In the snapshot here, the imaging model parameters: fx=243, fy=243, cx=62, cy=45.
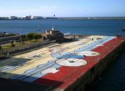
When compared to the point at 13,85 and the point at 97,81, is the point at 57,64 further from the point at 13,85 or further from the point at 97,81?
the point at 13,85

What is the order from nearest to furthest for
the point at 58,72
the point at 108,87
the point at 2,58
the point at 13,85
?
the point at 13,85 → the point at 58,72 → the point at 108,87 → the point at 2,58

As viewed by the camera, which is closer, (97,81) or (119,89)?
(119,89)

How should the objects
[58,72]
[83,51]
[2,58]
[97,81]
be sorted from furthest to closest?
[83,51] → [2,58] → [97,81] → [58,72]

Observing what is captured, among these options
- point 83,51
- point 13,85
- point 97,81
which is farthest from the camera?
point 83,51

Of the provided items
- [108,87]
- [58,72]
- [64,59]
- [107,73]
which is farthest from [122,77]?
[58,72]

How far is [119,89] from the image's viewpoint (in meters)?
46.1

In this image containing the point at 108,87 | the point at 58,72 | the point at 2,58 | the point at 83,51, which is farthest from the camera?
the point at 83,51

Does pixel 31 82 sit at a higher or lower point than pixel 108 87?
higher

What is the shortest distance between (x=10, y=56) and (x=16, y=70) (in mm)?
12774

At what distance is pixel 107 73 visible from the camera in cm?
5759

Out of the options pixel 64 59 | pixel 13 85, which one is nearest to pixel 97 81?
pixel 64 59

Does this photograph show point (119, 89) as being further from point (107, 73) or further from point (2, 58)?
point (2, 58)

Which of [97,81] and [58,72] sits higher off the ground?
[58,72]

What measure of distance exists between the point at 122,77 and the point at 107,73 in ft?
14.9
